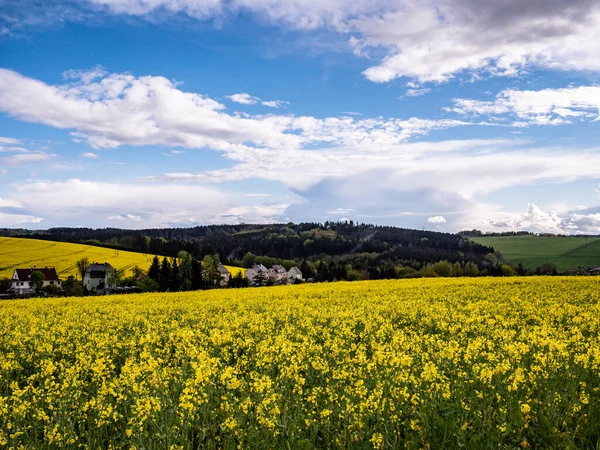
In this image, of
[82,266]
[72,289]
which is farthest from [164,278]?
[82,266]

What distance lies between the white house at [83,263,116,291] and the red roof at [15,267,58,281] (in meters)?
5.87

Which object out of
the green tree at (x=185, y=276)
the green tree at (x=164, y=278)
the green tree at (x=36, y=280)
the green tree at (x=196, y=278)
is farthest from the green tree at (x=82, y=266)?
the green tree at (x=196, y=278)

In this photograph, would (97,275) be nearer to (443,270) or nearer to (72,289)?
(72,289)

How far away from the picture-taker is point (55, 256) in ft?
317

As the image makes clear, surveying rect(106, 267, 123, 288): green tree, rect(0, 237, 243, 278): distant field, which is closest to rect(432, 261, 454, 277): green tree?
rect(0, 237, 243, 278): distant field

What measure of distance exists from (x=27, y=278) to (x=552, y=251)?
15949cm

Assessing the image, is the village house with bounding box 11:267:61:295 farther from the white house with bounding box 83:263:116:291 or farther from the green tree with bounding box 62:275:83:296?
the green tree with bounding box 62:275:83:296

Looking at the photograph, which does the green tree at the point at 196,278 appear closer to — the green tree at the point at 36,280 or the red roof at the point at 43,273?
the green tree at the point at 36,280

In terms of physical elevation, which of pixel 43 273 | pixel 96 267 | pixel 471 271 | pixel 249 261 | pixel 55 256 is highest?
pixel 55 256

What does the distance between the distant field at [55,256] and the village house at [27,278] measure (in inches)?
132

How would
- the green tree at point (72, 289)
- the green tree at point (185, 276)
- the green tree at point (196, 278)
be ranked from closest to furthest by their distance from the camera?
1. the green tree at point (72, 289)
2. the green tree at point (185, 276)
3. the green tree at point (196, 278)

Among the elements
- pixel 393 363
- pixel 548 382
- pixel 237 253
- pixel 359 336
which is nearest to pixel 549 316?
pixel 359 336

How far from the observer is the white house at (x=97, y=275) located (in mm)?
84938

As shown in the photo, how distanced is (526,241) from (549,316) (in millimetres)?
195389
